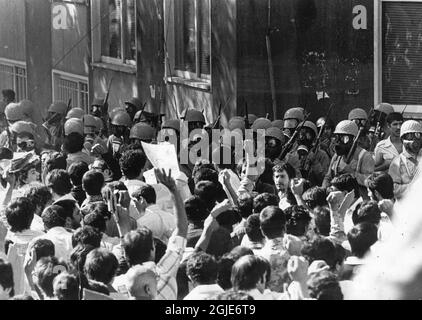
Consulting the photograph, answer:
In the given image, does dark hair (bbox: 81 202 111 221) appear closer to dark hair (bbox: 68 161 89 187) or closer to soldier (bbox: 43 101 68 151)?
dark hair (bbox: 68 161 89 187)

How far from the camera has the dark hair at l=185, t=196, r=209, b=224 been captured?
6.59 metres

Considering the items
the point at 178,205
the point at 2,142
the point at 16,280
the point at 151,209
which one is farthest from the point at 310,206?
the point at 2,142

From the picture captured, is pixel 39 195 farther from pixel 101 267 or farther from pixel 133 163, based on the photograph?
pixel 101 267

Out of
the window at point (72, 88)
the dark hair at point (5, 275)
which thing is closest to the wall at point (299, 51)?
the window at point (72, 88)

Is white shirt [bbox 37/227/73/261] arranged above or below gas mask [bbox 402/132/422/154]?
below

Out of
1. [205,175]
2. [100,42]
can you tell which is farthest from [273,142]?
[100,42]

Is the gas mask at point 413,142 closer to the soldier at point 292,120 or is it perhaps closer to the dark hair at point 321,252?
the soldier at point 292,120

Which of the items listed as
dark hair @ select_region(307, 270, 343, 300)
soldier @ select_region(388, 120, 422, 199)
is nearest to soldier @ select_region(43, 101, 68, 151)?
soldier @ select_region(388, 120, 422, 199)

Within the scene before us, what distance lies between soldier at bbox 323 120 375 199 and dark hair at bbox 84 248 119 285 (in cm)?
462

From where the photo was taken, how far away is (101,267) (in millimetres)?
4977

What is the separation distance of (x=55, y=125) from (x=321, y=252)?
29.6ft

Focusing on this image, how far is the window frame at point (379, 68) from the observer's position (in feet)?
42.4

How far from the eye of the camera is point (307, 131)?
11.1 metres

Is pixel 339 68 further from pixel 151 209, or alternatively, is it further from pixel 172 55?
pixel 151 209
